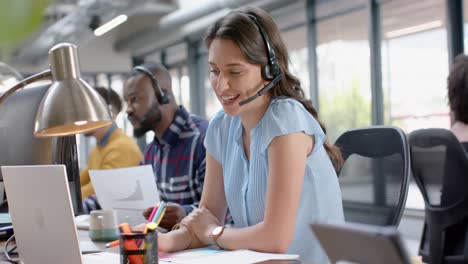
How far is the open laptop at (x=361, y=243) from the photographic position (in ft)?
2.10

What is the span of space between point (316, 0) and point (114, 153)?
4.34 meters

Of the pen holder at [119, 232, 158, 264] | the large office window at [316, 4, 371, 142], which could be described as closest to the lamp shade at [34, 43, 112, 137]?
the pen holder at [119, 232, 158, 264]

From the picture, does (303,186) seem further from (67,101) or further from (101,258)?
(67,101)

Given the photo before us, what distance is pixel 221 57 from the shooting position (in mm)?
1703

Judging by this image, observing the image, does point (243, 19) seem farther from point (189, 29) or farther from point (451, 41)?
point (189, 29)

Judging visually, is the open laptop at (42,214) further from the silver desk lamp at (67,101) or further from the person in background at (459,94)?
the person in background at (459,94)

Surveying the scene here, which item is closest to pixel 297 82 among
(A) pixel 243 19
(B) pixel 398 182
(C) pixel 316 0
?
(A) pixel 243 19

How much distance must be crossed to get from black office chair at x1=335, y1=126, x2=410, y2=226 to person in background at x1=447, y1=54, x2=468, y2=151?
118 centimetres

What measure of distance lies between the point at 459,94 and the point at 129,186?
162cm

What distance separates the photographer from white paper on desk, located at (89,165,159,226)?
6.98 feet

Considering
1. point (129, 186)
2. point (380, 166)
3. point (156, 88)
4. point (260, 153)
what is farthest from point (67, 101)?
point (156, 88)

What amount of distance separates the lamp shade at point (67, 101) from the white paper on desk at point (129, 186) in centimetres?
100

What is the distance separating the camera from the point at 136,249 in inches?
47.2

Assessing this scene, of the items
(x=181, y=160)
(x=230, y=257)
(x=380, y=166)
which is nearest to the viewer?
(x=230, y=257)
